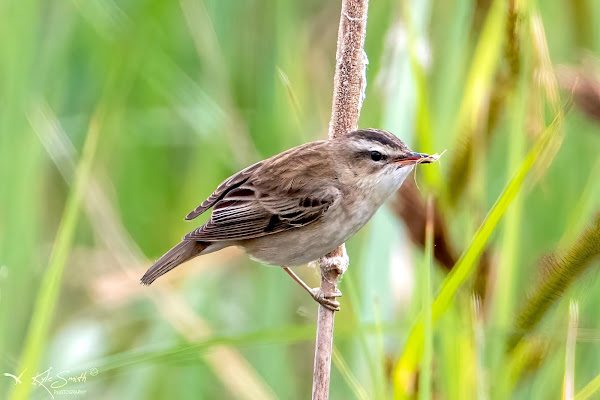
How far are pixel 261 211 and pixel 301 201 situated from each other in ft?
0.61

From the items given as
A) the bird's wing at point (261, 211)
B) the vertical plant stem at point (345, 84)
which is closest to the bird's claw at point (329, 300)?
the vertical plant stem at point (345, 84)

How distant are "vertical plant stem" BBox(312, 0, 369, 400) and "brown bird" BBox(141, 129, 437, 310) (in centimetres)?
30

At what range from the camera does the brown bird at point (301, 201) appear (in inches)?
119

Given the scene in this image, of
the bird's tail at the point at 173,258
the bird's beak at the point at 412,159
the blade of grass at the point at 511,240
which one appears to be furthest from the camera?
the bird's tail at the point at 173,258

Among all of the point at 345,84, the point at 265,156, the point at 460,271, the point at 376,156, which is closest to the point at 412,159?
the point at 376,156

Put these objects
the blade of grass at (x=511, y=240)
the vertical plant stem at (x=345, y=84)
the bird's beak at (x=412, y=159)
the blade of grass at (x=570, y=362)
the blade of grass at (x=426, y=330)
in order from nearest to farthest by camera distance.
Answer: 1. the blade of grass at (x=426, y=330)
2. the blade of grass at (x=570, y=362)
3. the blade of grass at (x=511, y=240)
4. the vertical plant stem at (x=345, y=84)
5. the bird's beak at (x=412, y=159)

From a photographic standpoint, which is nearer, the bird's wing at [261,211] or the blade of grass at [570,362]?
the blade of grass at [570,362]

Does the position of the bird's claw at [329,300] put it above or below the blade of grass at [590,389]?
above

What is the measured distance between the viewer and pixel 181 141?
14.3 feet

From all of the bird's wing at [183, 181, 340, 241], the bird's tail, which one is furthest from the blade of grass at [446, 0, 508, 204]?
the bird's tail

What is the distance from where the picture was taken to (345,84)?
A: 2.53 metres

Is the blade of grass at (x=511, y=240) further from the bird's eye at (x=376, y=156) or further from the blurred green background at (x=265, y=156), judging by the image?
the bird's eye at (x=376, y=156)

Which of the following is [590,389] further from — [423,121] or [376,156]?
[376,156]

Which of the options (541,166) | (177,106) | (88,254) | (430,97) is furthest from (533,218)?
(88,254)
